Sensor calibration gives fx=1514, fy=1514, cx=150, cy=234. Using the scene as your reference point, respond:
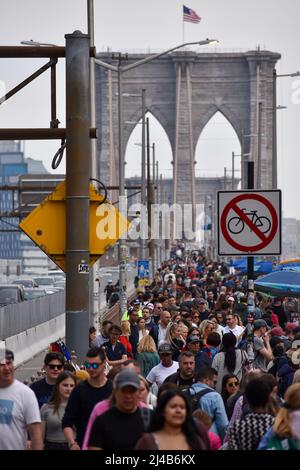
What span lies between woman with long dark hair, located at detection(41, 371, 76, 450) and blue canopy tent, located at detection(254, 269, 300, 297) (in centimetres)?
1327

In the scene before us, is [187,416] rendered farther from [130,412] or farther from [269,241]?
[269,241]

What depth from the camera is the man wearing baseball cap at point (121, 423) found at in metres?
8.83

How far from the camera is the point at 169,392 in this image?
351 inches

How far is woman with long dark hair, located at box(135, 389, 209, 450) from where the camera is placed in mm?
8336

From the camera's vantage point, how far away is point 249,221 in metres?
13.2

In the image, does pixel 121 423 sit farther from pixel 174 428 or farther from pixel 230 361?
pixel 230 361

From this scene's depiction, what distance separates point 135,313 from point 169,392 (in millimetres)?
15609

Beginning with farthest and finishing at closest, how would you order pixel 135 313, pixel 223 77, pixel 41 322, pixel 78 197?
pixel 223 77
pixel 41 322
pixel 135 313
pixel 78 197

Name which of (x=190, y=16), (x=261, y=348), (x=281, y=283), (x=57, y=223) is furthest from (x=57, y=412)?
(x=190, y=16)

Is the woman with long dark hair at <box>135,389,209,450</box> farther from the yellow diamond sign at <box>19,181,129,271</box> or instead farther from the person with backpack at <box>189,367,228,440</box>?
the yellow diamond sign at <box>19,181,129,271</box>

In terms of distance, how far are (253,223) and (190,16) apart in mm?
72839

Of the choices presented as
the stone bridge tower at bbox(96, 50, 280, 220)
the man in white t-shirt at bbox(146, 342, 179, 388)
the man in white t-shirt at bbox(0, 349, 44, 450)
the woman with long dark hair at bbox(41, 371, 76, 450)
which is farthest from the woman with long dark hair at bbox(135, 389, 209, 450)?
the stone bridge tower at bbox(96, 50, 280, 220)

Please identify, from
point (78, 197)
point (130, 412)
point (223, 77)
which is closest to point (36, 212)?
point (78, 197)

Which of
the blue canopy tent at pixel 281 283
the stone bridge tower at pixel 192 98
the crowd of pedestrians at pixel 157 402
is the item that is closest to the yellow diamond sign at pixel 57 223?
the crowd of pedestrians at pixel 157 402
